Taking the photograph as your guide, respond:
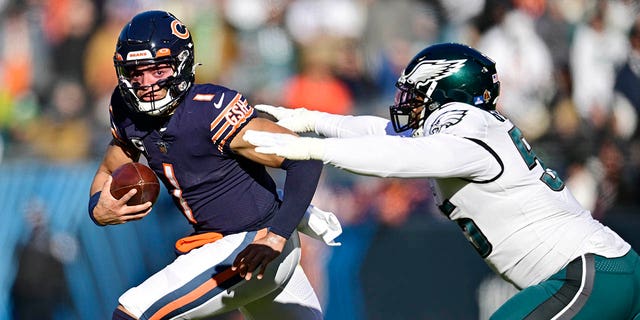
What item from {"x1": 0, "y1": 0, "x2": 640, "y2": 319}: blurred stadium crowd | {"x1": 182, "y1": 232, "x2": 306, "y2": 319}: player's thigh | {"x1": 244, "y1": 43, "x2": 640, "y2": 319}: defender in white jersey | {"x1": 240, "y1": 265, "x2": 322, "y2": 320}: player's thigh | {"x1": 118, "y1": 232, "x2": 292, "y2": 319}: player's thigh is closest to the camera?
{"x1": 244, "y1": 43, "x2": 640, "y2": 319}: defender in white jersey

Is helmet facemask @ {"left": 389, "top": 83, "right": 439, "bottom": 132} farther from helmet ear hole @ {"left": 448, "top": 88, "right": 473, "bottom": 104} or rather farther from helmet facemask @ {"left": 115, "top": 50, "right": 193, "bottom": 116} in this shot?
helmet facemask @ {"left": 115, "top": 50, "right": 193, "bottom": 116}

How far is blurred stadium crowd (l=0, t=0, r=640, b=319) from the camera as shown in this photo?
7.35 metres

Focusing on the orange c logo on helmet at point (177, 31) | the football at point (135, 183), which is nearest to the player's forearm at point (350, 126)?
the orange c logo on helmet at point (177, 31)

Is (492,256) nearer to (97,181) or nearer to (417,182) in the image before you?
(97,181)

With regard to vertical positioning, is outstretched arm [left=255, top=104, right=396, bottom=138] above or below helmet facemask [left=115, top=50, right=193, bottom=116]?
below

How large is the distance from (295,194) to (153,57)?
0.85m

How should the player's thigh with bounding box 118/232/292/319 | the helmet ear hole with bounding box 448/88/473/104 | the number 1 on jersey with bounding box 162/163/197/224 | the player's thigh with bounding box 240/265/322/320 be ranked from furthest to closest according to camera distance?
the player's thigh with bounding box 240/265/322/320 → the number 1 on jersey with bounding box 162/163/197/224 → the player's thigh with bounding box 118/232/292/319 → the helmet ear hole with bounding box 448/88/473/104

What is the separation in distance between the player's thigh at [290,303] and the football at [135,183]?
75cm

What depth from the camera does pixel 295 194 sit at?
13.5 ft

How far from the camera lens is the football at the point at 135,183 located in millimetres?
4066

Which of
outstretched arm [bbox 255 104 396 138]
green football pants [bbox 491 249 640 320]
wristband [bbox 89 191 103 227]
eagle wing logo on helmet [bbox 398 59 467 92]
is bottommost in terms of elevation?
wristband [bbox 89 191 103 227]

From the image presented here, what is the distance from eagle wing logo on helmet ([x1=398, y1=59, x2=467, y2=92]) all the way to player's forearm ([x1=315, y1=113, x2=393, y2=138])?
589 millimetres

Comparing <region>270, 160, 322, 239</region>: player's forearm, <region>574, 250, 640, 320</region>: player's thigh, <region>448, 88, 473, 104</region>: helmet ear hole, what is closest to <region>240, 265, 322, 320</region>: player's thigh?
<region>270, 160, 322, 239</region>: player's forearm

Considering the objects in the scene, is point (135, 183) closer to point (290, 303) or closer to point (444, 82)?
point (290, 303)
